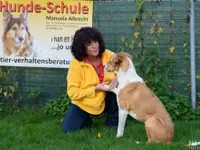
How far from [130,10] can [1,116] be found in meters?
2.88

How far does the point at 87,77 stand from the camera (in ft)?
18.4

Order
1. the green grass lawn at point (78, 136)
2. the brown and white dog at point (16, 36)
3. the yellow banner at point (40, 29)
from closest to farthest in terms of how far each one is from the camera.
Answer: the green grass lawn at point (78, 136) → the yellow banner at point (40, 29) → the brown and white dog at point (16, 36)

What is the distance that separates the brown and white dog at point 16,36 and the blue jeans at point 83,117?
1.69 meters

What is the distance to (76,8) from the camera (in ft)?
22.2

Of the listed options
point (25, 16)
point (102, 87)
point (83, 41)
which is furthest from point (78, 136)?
point (25, 16)

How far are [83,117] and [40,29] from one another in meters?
1.96

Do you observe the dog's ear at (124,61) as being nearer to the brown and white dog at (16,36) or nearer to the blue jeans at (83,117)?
the blue jeans at (83,117)

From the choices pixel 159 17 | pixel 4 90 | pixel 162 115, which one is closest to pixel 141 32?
pixel 159 17

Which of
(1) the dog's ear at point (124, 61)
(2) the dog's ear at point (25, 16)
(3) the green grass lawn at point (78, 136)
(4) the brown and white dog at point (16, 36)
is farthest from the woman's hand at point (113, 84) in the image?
(2) the dog's ear at point (25, 16)

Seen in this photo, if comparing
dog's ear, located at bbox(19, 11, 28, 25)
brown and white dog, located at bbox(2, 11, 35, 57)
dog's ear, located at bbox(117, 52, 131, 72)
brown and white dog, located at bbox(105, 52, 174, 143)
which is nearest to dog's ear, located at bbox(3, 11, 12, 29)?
brown and white dog, located at bbox(2, 11, 35, 57)

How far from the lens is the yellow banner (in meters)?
6.81

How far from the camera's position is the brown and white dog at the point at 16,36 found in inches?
273

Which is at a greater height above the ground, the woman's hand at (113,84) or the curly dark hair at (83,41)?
the curly dark hair at (83,41)

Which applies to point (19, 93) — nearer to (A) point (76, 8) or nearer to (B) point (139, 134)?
(A) point (76, 8)
